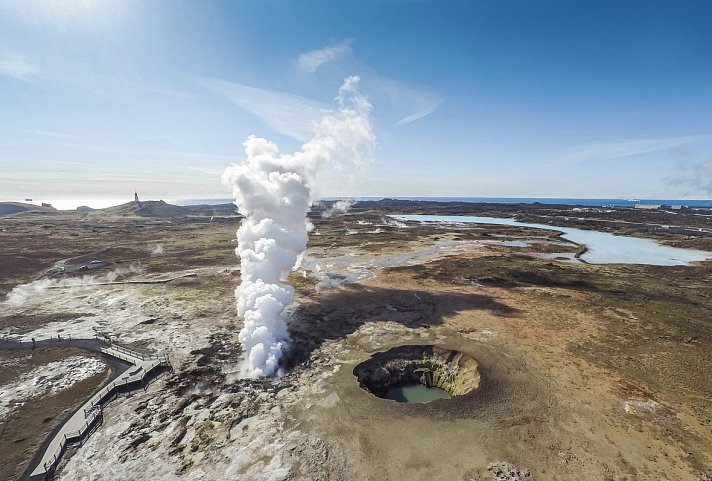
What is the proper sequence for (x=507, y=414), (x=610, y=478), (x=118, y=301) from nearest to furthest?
1. (x=610, y=478)
2. (x=507, y=414)
3. (x=118, y=301)

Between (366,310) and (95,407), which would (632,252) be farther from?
(95,407)

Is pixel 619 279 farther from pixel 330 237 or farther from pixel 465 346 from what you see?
pixel 330 237

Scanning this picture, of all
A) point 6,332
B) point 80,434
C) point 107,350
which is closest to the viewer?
point 80,434

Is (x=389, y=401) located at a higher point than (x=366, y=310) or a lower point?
lower

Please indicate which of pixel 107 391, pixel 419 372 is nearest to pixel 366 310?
pixel 419 372

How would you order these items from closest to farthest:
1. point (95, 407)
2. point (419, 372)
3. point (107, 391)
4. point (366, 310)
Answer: point (95, 407)
point (107, 391)
point (419, 372)
point (366, 310)

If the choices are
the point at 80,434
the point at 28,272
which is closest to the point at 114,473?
the point at 80,434

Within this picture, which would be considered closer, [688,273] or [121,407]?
[121,407]
